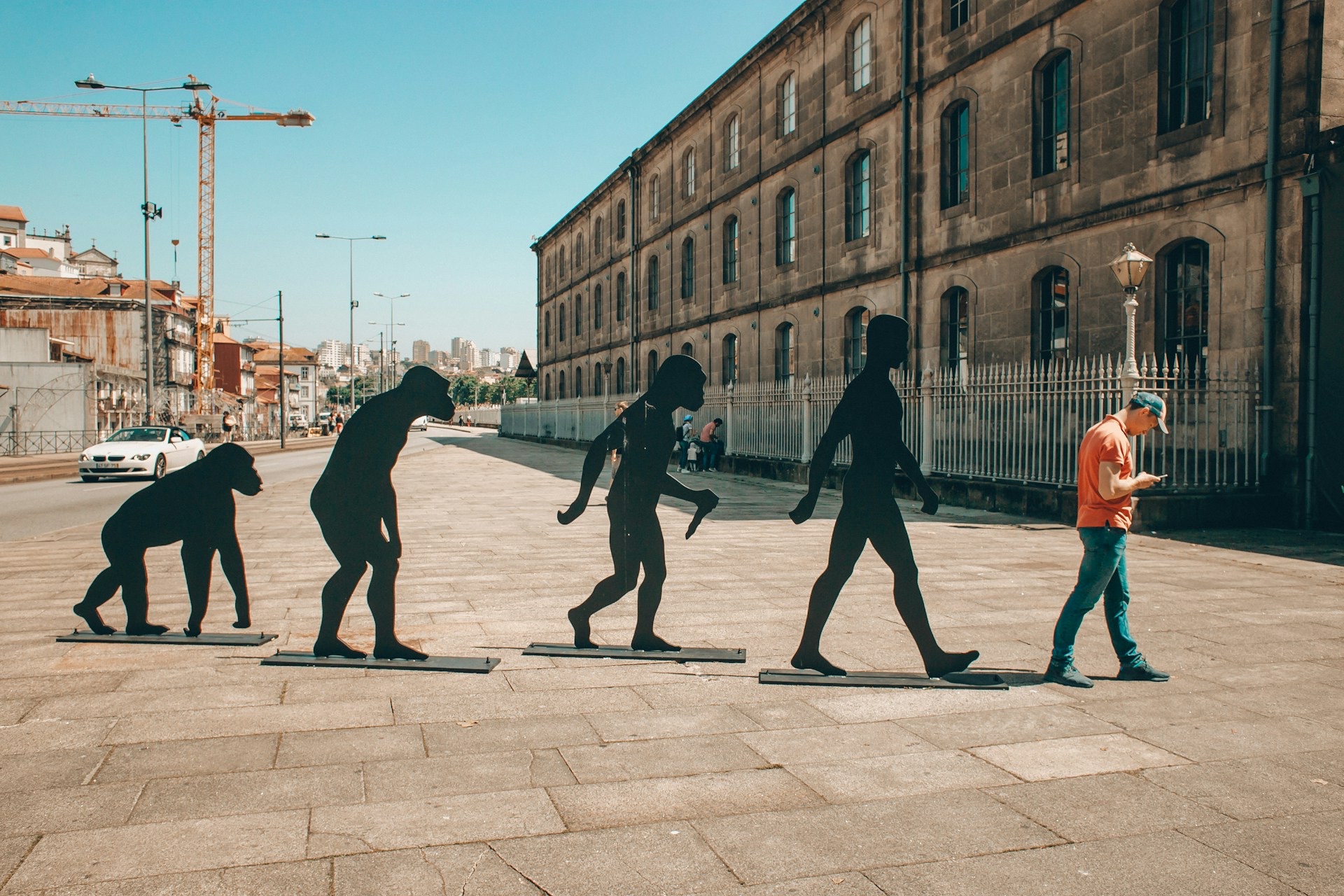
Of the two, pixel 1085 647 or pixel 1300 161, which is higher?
pixel 1300 161

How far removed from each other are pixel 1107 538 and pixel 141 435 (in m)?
23.6

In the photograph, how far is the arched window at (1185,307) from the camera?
13867mm

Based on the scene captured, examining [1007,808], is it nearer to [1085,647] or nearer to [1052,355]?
[1085,647]

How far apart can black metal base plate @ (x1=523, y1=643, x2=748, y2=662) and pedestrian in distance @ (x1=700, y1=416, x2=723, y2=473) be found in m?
18.7

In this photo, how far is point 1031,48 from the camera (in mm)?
16969

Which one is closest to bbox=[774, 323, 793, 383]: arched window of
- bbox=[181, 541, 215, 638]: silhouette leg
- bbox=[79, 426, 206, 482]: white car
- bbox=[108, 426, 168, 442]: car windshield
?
bbox=[79, 426, 206, 482]: white car

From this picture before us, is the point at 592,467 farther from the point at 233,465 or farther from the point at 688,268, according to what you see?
the point at 688,268

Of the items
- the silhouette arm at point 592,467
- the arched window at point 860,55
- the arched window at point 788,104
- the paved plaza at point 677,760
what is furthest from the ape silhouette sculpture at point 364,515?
the arched window at point 788,104

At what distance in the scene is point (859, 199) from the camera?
907 inches

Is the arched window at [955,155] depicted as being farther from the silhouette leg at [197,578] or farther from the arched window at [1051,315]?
the silhouette leg at [197,578]

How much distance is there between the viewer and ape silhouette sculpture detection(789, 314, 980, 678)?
5.37 m

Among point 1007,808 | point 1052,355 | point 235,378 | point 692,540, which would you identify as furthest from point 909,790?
point 235,378

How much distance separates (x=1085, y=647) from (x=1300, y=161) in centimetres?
947

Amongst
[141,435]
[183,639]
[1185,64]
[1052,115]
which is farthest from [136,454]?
[1185,64]
